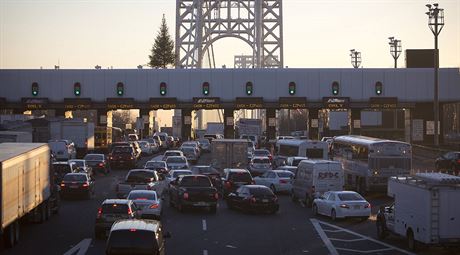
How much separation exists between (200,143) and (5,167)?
229 feet

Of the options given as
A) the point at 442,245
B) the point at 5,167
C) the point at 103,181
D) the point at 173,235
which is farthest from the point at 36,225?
the point at 103,181

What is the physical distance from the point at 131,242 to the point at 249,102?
72.2 metres

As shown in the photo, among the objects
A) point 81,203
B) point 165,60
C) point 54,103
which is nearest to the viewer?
point 81,203

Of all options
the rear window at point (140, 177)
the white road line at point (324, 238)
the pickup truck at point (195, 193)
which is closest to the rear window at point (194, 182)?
the pickup truck at point (195, 193)

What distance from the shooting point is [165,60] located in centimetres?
16412

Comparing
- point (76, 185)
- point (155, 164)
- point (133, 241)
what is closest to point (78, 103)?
point (155, 164)

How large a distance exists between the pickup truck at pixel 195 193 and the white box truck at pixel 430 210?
11.7m

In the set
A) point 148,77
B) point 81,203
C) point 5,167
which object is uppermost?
point 148,77

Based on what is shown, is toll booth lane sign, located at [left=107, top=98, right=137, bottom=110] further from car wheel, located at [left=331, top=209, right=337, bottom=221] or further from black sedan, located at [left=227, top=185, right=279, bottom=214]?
car wheel, located at [left=331, top=209, right=337, bottom=221]

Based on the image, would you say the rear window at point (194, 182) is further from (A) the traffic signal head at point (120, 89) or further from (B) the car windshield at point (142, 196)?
(A) the traffic signal head at point (120, 89)

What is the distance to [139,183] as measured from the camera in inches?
1615

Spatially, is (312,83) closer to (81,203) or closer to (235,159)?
(235,159)

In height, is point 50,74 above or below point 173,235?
above

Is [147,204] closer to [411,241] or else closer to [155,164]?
[411,241]
